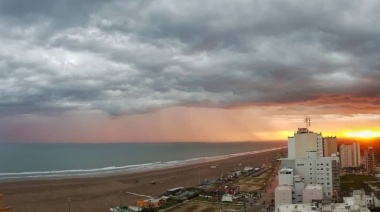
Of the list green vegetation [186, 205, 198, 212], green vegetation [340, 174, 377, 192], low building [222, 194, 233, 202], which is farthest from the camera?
green vegetation [340, 174, 377, 192]

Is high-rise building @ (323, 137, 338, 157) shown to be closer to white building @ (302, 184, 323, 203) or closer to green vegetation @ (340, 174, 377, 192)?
green vegetation @ (340, 174, 377, 192)

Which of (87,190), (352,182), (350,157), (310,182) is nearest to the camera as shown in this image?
(310,182)

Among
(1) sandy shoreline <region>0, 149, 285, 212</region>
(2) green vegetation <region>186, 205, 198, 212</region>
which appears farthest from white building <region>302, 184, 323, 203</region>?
(1) sandy shoreline <region>0, 149, 285, 212</region>

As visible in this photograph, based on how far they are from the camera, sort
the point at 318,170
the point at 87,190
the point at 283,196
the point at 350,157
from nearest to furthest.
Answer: the point at 283,196 → the point at 318,170 → the point at 87,190 → the point at 350,157

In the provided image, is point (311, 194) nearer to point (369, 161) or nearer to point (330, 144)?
point (330, 144)

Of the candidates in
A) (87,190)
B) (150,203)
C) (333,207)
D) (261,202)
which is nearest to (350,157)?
(261,202)

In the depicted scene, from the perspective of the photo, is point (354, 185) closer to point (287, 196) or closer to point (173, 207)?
point (287, 196)

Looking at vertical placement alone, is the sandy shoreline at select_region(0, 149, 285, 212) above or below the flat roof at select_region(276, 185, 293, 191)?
below
